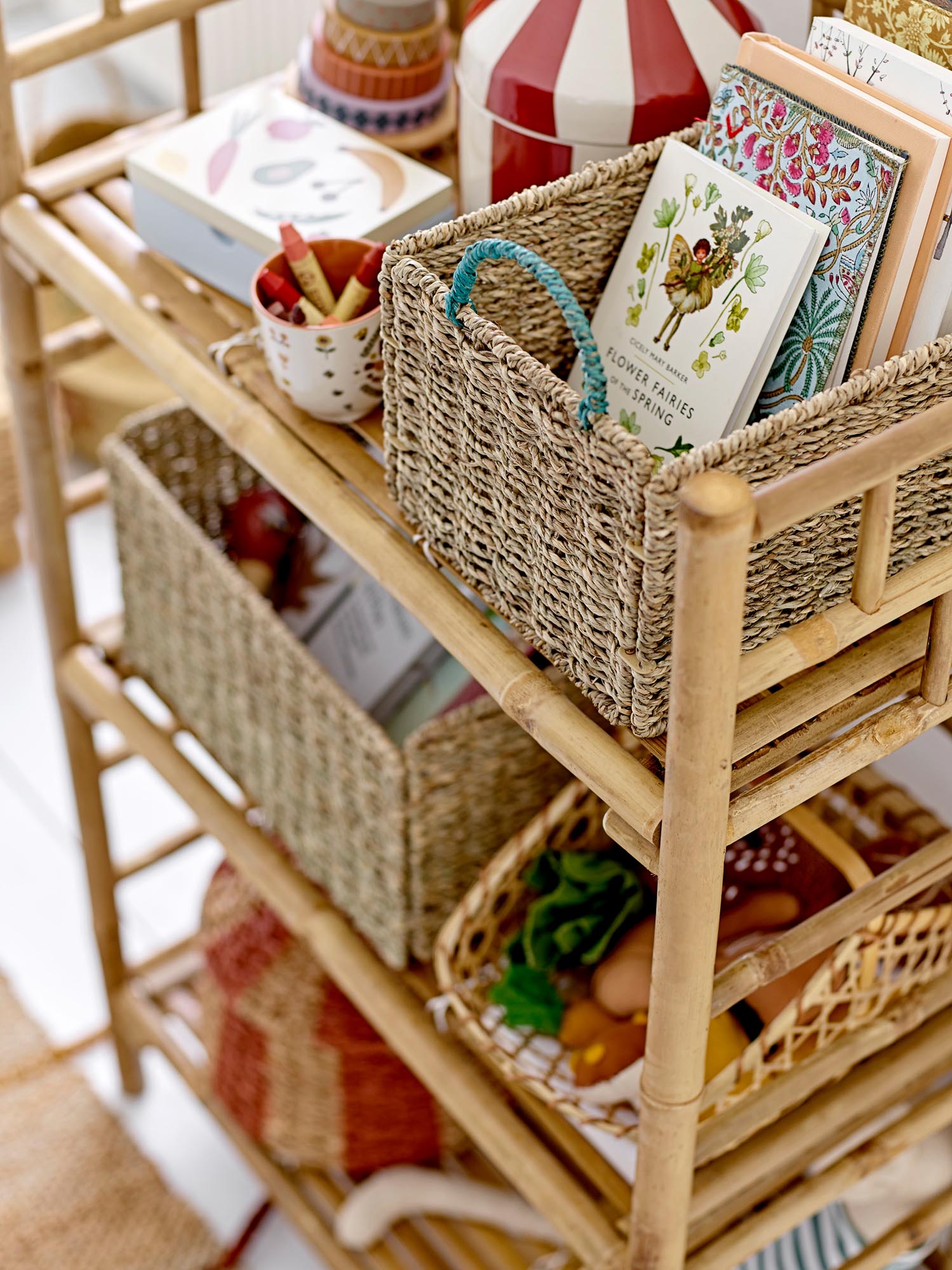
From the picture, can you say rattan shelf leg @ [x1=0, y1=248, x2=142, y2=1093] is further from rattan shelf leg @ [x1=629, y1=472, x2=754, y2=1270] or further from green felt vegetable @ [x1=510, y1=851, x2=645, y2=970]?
rattan shelf leg @ [x1=629, y1=472, x2=754, y2=1270]

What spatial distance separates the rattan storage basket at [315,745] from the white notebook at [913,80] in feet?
1.24

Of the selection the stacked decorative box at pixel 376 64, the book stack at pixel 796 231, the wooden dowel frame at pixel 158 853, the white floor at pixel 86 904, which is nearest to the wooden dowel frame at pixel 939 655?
the book stack at pixel 796 231

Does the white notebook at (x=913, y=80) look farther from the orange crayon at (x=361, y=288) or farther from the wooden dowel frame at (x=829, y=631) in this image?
the orange crayon at (x=361, y=288)


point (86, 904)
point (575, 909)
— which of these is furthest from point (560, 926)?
point (86, 904)

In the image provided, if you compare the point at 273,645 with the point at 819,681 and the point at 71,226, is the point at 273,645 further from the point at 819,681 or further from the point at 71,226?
the point at 819,681

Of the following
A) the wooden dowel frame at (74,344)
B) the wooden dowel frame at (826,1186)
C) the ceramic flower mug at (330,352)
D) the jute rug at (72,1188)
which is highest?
the ceramic flower mug at (330,352)

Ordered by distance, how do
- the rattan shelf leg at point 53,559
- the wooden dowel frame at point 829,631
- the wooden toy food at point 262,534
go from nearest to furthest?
1. the wooden dowel frame at point 829,631
2. the rattan shelf leg at point 53,559
3. the wooden toy food at point 262,534

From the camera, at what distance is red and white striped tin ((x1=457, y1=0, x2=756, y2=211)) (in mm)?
780

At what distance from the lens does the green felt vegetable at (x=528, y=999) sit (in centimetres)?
92

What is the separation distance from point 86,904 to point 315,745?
2.95 feet


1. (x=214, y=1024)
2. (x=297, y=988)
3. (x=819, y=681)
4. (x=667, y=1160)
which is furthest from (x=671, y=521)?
(x=214, y=1024)

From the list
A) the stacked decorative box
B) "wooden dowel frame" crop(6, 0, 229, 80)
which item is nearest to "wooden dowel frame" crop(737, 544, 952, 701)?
the stacked decorative box

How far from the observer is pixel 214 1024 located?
4.39ft

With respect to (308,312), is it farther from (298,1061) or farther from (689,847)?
(298,1061)
